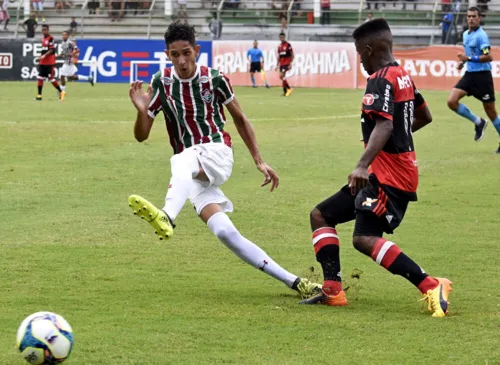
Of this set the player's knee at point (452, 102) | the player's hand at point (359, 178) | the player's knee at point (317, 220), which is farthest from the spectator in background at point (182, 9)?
the player's hand at point (359, 178)

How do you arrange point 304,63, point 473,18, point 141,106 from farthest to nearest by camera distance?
point 304,63 < point 473,18 < point 141,106

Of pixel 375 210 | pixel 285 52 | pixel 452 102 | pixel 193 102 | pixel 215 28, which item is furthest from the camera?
pixel 215 28

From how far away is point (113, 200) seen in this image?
39.0ft

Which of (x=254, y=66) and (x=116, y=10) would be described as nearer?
(x=254, y=66)

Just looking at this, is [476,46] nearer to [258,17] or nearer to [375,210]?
[375,210]

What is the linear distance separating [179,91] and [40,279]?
1847 millimetres

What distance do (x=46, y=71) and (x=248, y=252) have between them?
84.5ft

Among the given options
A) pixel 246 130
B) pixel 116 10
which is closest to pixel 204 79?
pixel 246 130

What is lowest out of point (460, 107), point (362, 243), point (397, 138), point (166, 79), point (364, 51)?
point (460, 107)

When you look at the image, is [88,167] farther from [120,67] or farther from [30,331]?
[120,67]

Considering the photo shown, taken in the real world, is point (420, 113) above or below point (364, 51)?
below

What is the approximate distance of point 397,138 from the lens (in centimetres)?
665

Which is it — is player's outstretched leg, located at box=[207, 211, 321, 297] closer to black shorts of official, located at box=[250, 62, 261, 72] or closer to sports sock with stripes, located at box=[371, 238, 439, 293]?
sports sock with stripes, located at box=[371, 238, 439, 293]

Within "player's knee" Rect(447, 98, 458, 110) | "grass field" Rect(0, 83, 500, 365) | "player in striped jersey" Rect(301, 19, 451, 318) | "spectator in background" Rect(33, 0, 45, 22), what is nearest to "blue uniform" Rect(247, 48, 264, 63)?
"spectator in background" Rect(33, 0, 45, 22)
